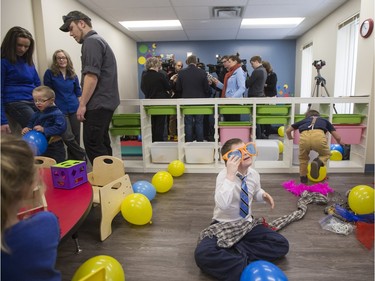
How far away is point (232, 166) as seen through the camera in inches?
63.6

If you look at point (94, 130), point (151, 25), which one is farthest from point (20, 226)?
point (151, 25)

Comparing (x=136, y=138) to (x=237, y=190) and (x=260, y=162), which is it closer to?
(x=260, y=162)

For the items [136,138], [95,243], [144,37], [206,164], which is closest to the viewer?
[95,243]

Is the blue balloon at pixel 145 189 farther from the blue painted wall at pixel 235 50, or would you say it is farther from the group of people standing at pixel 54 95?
the blue painted wall at pixel 235 50

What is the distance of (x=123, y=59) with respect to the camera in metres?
6.98

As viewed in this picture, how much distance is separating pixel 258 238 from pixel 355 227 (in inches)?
35.5

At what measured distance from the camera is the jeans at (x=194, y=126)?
447 centimetres

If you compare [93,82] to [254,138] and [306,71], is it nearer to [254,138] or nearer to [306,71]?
[254,138]

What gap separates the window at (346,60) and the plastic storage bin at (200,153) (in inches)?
108

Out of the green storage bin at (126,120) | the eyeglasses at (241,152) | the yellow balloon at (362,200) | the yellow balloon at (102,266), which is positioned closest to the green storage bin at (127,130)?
the green storage bin at (126,120)

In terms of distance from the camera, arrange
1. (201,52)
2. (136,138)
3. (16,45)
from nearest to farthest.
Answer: (16,45) → (136,138) → (201,52)

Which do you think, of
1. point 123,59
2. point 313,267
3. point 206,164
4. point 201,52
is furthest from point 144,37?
point 313,267

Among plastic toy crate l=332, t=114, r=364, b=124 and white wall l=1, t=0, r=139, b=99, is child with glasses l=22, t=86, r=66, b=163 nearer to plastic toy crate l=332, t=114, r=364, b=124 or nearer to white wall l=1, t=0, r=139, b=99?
white wall l=1, t=0, r=139, b=99

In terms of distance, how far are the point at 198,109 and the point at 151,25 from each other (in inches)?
133
